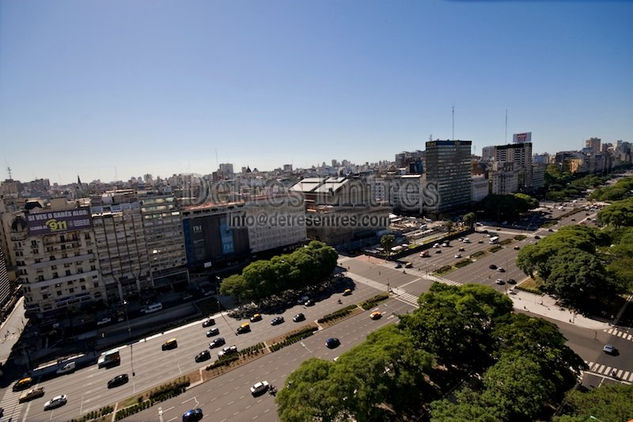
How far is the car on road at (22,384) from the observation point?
5297 cm

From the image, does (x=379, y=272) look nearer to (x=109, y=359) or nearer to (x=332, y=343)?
(x=332, y=343)

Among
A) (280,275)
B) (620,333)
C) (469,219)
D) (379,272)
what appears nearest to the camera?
(620,333)

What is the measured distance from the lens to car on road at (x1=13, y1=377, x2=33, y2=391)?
52969 millimetres

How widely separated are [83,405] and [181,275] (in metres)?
46.8

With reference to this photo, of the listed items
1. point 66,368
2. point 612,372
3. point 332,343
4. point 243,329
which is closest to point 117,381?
point 66,368

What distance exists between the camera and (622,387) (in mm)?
33312

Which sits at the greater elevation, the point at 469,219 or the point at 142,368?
the point at 469,219

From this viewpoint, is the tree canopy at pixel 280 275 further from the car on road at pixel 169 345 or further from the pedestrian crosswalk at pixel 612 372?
the pedestrian crosswalk at pixel 612 372

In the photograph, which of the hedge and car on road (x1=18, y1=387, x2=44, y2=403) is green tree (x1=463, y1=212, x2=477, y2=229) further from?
car on road (x1=18, y1=387, x2=44, y2=403)

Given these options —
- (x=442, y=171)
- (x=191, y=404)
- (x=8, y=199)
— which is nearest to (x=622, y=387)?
(x=191, y=404)

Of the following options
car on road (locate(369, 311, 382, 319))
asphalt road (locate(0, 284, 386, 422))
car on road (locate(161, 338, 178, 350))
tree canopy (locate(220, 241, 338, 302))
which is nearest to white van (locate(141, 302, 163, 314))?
asphalt road (locate(0, 284, 386, 422))

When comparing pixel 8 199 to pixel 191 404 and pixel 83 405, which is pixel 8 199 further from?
pixel 191 404

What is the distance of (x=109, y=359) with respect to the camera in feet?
191

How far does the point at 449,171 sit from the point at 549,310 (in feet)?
367
